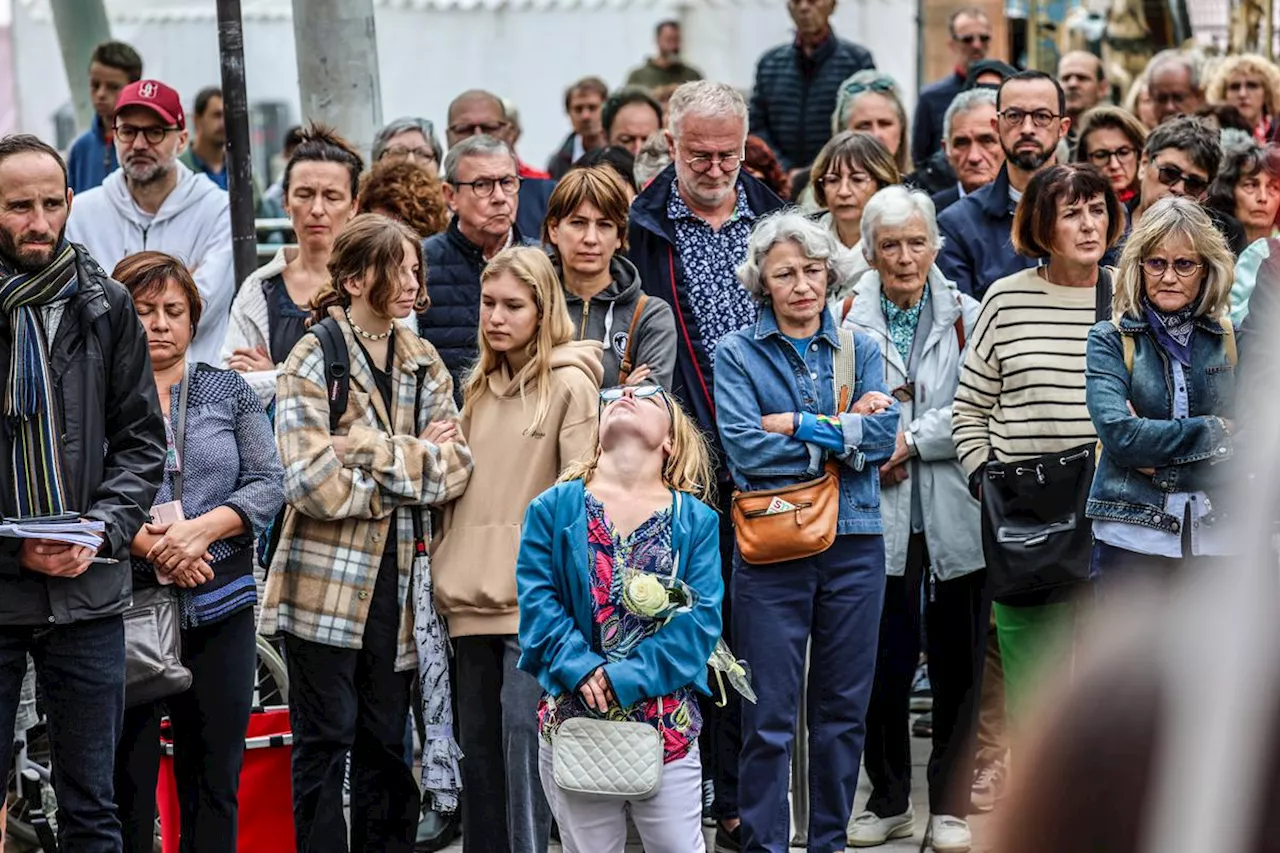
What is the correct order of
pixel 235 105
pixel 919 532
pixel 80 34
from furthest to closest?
pixel 80 34 → pixel 235 105 → pixel 919 532

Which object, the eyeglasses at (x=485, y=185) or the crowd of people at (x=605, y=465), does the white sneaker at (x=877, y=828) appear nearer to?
the crowd of people at (x=605, y=465)

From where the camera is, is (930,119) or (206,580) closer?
(206,580)

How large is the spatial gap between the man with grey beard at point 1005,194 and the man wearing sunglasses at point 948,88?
2.80m

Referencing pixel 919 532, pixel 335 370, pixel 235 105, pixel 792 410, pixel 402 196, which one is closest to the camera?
pixel 335 370

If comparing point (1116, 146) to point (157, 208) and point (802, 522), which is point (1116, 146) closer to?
point (802, 522)

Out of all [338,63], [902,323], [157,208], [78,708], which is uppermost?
[338,63]

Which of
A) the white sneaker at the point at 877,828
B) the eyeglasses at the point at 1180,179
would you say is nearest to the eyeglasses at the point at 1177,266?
the eyeglasses at the point at 1180,179

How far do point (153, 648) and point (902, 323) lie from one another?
2841 mm

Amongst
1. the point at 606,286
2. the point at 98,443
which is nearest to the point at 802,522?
the point at 606,286

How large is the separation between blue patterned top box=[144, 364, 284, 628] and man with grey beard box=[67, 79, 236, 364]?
64.9 inches

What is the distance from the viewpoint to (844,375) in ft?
21.2

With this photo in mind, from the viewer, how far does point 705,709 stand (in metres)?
7.02

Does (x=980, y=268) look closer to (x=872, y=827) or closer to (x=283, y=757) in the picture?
(x=872, y=827)

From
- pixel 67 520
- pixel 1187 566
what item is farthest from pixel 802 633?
pixel 67 520
